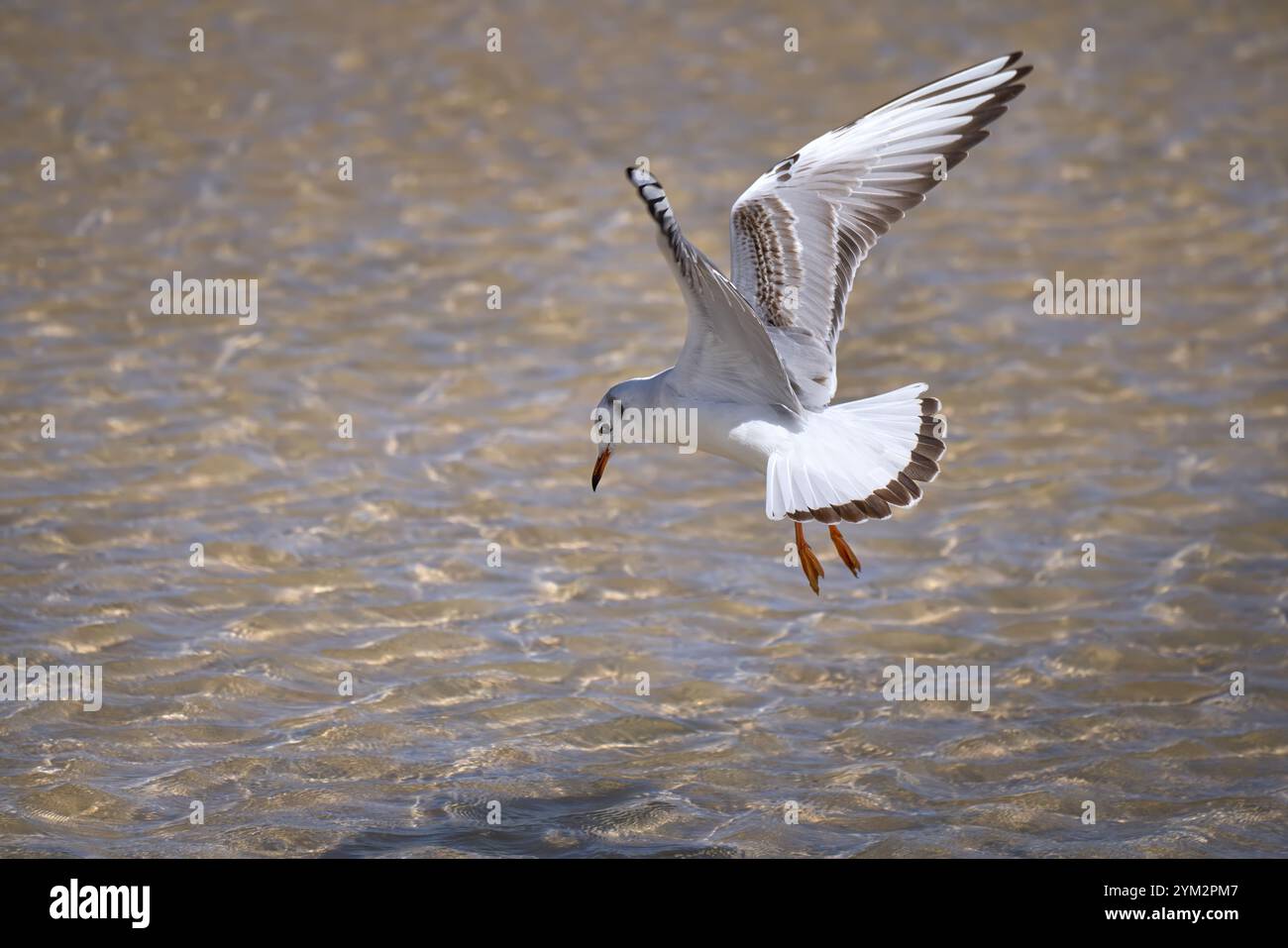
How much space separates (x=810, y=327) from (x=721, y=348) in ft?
2.47

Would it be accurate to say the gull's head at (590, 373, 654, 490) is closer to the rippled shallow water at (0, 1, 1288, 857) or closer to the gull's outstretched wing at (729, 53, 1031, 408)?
the gull's outstretched wing at (729, 53, 1031, 408)

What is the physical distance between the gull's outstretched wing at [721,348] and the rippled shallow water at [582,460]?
53.3 inches

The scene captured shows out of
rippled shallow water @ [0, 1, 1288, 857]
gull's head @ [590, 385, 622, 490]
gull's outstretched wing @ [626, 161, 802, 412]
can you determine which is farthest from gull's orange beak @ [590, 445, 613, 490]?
rippled shallow water @ [0, 1, 1288, 857]

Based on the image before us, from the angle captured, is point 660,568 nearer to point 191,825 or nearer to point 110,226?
point 191,825

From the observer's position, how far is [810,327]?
678cm

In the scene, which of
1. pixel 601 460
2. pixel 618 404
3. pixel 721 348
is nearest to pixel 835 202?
pixel 721 348

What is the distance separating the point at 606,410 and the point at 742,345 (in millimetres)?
639

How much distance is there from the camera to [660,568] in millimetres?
7906

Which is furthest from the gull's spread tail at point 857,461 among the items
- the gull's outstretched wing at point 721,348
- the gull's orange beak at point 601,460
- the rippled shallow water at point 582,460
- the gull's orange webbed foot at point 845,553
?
the rippled shallow water at point 582,460

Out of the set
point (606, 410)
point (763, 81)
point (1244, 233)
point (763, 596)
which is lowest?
point (763, 596)

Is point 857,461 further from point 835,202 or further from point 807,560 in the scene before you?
point 835,202

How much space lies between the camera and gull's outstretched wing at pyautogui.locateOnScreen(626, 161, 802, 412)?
5555 millimetres

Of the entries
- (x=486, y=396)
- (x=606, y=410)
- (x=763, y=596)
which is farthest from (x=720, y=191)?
(x=606, y=410)
